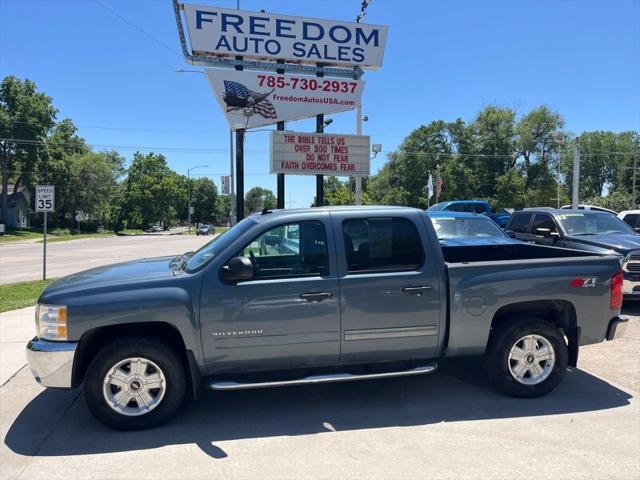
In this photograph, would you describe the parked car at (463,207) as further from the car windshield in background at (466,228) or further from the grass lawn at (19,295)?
the grass lawn at (19,295)

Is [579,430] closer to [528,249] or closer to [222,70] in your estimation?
[528,249]

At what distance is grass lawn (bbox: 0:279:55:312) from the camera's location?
392 inches

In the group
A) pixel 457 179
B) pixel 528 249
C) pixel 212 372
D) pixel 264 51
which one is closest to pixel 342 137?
pixel 264 51

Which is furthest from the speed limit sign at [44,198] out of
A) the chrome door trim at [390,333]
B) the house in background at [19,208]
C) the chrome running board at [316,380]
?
the house in background at [19,208]

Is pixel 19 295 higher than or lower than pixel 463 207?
lower

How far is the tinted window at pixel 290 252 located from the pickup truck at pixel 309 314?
0.01 meters

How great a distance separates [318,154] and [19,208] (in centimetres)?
6626

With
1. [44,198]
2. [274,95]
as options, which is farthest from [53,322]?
[44,198]

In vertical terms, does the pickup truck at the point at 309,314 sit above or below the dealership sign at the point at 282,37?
below

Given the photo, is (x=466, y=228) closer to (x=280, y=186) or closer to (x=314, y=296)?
(x=280, y=186)

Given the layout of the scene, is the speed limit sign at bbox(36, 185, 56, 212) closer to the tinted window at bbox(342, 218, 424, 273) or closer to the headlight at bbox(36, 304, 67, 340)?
the headlight at bbox(36, 304, 67, 340)

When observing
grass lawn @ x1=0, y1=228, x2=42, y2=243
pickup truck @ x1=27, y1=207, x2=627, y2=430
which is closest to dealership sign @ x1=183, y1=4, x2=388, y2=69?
pickup truck @ x1=27, y1=207, x2=627, y2=430

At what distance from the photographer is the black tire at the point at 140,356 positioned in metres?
4.12

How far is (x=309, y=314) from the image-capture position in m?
4.35
